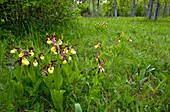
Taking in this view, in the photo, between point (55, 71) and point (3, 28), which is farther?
point (3, 28)

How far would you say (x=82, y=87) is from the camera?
8.21ft

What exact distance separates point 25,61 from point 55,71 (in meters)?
0.37

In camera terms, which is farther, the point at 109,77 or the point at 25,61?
the point at 109,77

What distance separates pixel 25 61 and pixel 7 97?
17.4 inches

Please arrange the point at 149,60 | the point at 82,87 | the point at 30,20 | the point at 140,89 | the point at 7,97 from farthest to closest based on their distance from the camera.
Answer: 1. the point at 30,20
2. the point at 149,60
3. the point at 140,89
4. the point at 82,87
5. the point at 7,97

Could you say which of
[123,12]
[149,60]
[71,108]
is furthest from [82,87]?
[123,12]

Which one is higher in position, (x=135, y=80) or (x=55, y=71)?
(x=55, y=71)

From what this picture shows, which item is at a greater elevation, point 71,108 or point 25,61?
point 25,61

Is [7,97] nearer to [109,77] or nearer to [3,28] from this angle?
[109,77]

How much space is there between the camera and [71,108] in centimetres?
223

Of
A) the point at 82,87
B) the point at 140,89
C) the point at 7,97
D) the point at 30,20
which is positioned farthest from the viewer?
the point at 30,20

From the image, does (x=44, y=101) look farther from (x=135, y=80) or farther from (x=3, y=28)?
(x=3, y=28)

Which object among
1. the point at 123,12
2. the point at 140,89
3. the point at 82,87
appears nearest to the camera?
the point at 82,87

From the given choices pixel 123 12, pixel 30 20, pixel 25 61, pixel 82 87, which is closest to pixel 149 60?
pixel 82 87
